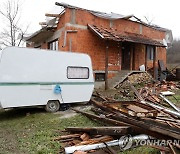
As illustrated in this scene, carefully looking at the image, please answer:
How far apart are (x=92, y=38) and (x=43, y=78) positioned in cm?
749

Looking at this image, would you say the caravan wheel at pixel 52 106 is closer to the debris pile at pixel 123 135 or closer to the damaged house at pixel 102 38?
the debris pile at pixel 123 135

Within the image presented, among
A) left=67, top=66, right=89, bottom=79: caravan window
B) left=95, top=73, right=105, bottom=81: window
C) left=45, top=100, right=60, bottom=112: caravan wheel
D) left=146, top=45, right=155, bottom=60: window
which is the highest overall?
left=146, top=45, right=155, bottom=60: window

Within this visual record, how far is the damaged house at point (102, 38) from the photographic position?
14195 millimetres

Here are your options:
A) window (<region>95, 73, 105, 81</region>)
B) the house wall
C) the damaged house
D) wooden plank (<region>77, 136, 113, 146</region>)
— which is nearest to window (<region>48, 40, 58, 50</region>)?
the damaged house

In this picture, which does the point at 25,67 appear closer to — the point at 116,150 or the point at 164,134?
the point at 116,150

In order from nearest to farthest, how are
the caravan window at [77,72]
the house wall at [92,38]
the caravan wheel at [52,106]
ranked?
the caravan wheel at [52,106] < the caravan window at [77,72] < the house wall at [92,38]

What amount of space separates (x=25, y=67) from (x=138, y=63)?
1216cm

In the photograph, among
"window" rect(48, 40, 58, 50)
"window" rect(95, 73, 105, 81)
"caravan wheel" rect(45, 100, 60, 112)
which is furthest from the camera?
"window" rect(48, 40, 58, 50)

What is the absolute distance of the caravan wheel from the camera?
8966 millimetres

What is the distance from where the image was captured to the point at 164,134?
4.47 meters

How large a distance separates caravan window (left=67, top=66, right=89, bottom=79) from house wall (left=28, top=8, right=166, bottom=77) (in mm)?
4642

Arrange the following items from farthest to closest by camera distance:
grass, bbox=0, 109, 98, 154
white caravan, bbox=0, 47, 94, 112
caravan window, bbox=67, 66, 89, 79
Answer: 1. caravan window, bbox=67, 66, 89, 79
2. white caravan, bbox=0, 47, 94, 112
3. grass, bbox=0, 109, 98, 154

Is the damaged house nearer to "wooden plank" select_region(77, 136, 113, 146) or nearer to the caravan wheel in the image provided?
the caravan wheel

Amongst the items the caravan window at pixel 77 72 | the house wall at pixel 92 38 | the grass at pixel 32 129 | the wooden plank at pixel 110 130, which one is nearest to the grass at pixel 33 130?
the grass at pixel 32 129
